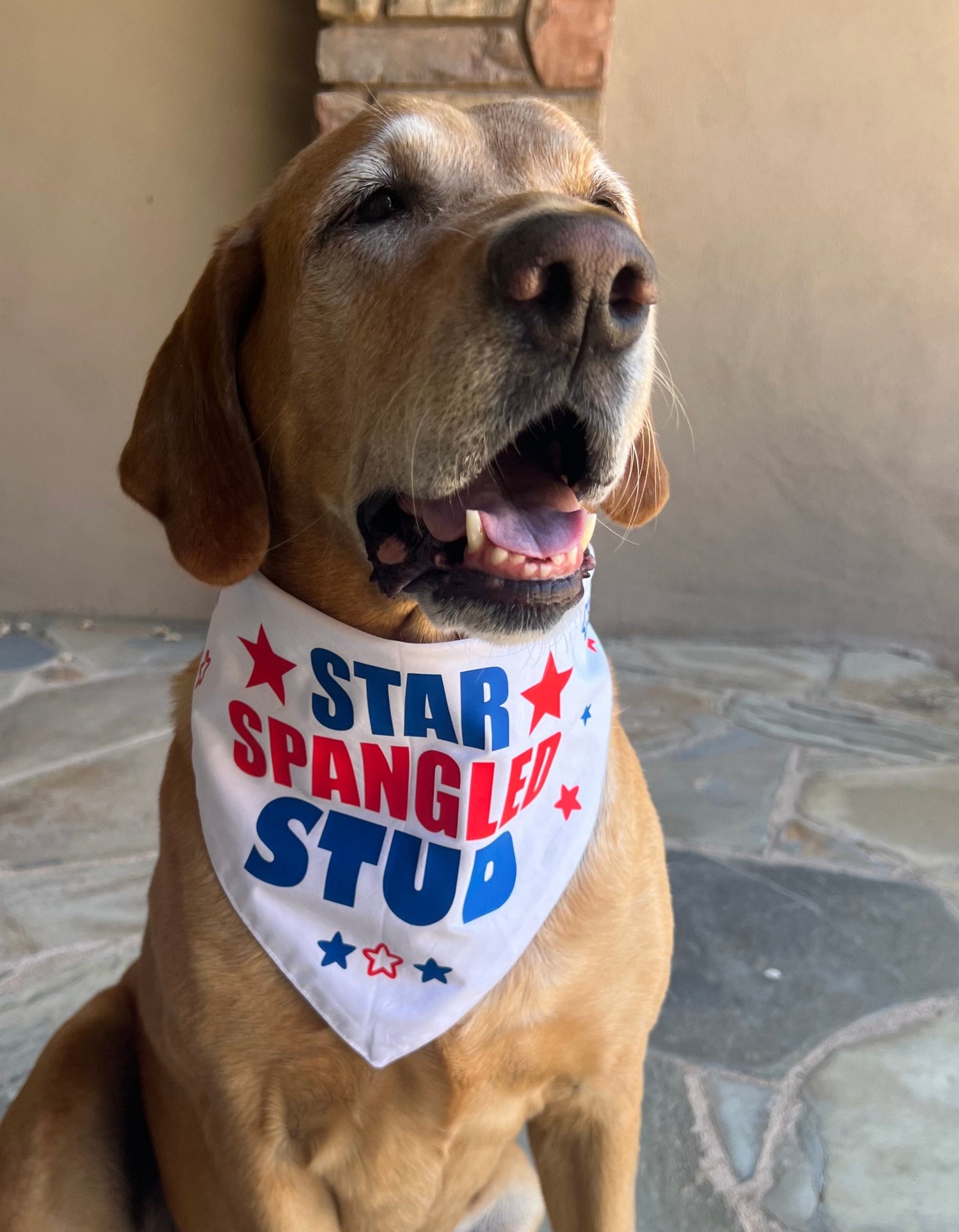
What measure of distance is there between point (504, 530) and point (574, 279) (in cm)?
31

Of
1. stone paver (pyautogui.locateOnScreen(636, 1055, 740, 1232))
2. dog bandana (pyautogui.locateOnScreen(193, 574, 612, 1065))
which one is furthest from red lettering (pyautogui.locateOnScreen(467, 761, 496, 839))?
stone paver (pyautogui.locateOnScreen(636, 1055, 740, 1232))

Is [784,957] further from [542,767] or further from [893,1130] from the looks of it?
[542,767]

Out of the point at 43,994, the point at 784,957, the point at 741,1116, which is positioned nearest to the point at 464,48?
the point at 784,957

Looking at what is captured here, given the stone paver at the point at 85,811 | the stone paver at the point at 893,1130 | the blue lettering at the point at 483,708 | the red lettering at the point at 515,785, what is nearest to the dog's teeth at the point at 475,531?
the blue lettering at the point at 483,708

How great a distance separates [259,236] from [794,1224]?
6.47 ft

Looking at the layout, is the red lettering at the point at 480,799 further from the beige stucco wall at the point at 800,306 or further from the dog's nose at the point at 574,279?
the beige stucco wall at the point at 800,306

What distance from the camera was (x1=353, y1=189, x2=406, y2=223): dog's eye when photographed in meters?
1.42

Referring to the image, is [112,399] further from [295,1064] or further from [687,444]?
[295,1064]

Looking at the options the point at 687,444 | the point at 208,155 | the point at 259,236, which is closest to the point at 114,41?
the point at 208,155

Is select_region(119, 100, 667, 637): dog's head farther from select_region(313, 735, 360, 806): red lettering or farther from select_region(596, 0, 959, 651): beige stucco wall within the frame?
select_region(596, 0, 959, 651): beige stucco wall

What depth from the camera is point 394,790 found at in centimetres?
150

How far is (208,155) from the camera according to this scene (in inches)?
168

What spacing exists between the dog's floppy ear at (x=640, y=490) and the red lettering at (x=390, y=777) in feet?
1.76

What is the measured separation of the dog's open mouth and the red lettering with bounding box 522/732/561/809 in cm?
34
